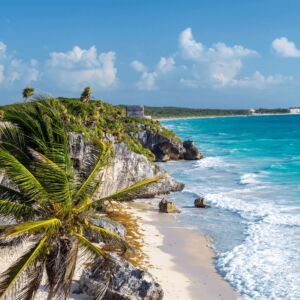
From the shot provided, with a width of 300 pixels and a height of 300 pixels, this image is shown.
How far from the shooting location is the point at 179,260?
1984 cm

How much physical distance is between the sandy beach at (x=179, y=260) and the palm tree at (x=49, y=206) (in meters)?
6.07

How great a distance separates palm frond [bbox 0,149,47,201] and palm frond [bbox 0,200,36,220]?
348mm

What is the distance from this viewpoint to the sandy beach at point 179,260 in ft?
53.8

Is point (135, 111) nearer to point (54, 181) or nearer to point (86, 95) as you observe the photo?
point (86, 95)

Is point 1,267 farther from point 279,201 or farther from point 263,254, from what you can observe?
point 279,201

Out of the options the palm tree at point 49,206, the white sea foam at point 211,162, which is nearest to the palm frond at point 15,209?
the palm tree at point 49,206

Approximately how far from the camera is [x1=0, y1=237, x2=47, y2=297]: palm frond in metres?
8.82

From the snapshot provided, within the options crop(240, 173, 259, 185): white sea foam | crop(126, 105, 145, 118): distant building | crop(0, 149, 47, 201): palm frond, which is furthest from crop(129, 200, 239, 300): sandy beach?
crop(126, 105, 145, 118): distant building

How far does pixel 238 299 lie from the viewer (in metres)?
15.9

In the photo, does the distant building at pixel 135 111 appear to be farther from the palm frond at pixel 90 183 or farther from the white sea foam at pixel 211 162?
the palm frond at pixel 90 183

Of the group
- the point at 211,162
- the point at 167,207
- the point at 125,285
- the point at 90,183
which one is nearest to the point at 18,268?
the point at 90,183

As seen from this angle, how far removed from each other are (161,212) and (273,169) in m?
22.7

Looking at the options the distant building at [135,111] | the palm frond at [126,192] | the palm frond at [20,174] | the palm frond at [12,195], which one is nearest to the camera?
the palm frond at [20,174]

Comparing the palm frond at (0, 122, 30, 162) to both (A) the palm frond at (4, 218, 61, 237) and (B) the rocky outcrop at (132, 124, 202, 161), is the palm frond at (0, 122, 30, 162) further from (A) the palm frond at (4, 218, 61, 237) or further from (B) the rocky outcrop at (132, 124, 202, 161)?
(B) the rocky outcrop at (132, 124, 202, 161)
